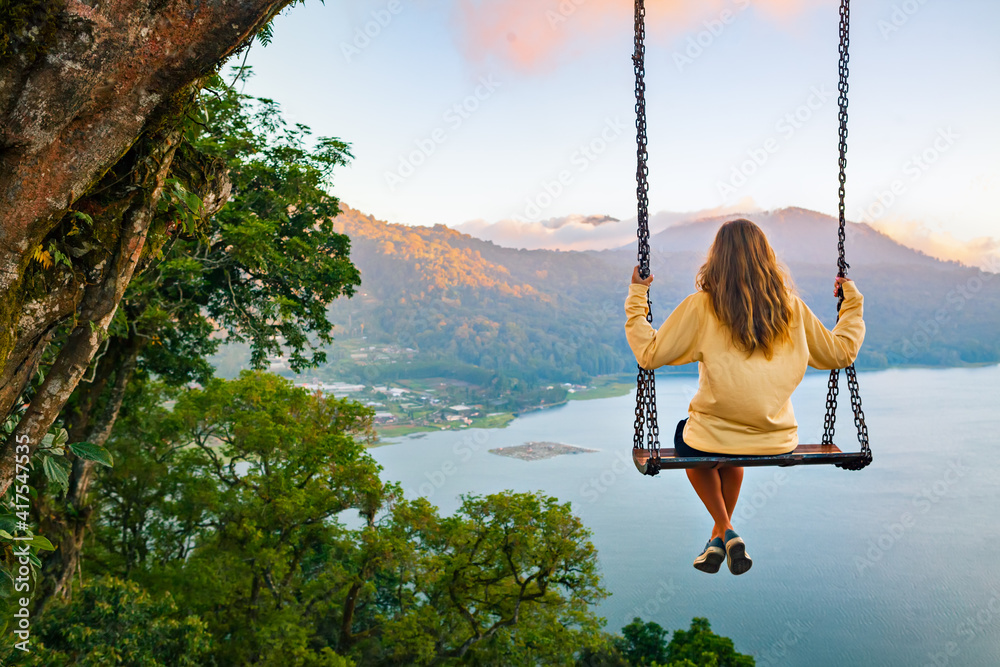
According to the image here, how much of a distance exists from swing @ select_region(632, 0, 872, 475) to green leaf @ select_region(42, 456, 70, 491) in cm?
153

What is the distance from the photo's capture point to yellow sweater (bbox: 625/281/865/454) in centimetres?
201

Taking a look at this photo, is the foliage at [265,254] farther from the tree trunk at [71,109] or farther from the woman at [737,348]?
the woman at [737,348]

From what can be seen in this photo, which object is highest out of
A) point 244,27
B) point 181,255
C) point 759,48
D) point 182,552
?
point 759,48

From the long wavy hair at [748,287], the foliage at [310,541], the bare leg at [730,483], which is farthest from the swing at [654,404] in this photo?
the foliage at [310,541]

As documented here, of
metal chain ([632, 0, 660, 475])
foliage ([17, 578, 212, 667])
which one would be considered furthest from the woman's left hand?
foliage ([17, 578, 212, 667])

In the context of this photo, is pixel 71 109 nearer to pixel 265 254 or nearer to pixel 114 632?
pixel 265 254

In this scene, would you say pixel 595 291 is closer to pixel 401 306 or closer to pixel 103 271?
pixel 401 306

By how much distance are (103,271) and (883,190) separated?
44.2m

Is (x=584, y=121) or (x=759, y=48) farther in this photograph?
(x=584, y=121)

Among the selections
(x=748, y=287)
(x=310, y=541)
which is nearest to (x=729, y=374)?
(x=748, y=287)

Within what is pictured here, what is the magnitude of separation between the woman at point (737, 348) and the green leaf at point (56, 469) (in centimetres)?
157

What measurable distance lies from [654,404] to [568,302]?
57.9 metres

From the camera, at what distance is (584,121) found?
5391 centimetres

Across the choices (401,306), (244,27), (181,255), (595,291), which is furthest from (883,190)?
(244,27)
